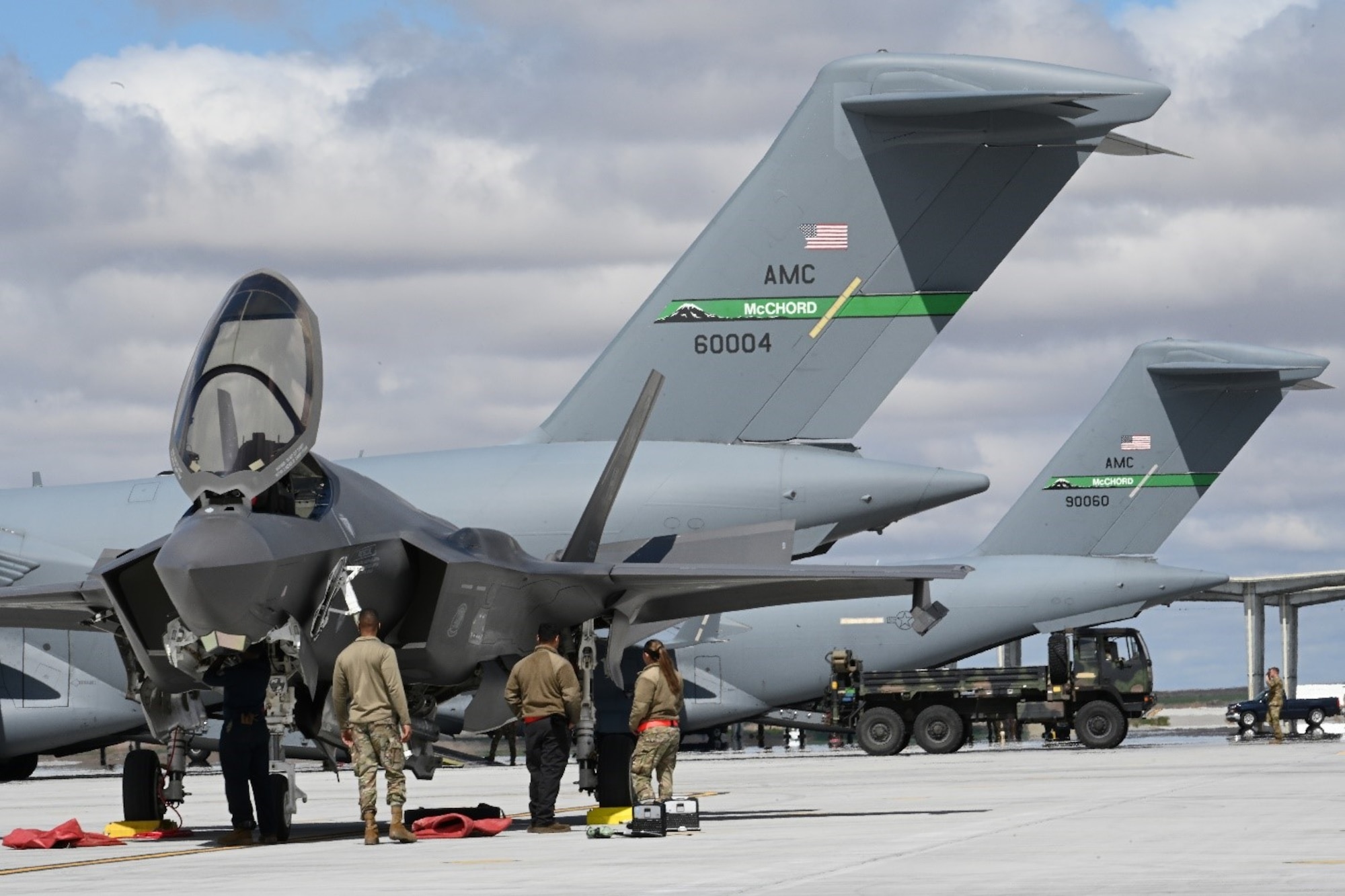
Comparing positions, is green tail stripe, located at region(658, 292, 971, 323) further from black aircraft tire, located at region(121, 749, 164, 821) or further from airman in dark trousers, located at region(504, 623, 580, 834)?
black aircraft tire, located at region(121, 749, 164, 821)

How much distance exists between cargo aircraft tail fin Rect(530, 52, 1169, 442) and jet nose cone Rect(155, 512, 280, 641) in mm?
8599

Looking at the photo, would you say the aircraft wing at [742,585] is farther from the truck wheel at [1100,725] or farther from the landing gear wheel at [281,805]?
the truck wheel at [1100,725]

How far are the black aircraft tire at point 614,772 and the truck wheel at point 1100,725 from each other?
974 inches

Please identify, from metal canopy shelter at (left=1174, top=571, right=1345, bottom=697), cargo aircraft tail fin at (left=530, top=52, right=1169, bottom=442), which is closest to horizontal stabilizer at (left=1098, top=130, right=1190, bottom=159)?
cargo aircraft tail fin at (left=530, top=52, right=1169, bottom=442)

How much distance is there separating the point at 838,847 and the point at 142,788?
6.62 metres

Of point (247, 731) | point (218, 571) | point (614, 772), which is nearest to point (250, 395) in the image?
point (218, 571)

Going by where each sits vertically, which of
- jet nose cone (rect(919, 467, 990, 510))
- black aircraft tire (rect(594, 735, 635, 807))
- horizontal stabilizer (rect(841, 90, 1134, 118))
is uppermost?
horizontal stabilizer (rect(841, 90, 1134, 118))

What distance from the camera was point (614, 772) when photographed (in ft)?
52.8

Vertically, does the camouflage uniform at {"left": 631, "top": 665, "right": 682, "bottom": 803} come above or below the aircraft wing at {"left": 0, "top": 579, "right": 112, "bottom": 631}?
below

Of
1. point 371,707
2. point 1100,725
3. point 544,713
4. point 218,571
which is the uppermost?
point 218,571

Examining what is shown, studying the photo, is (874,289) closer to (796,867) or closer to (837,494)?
(837,494)

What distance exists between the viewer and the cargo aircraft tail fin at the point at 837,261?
69.1ft

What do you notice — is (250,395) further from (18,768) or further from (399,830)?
(18,768)

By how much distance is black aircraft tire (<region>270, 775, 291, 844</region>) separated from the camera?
48.9 ft
